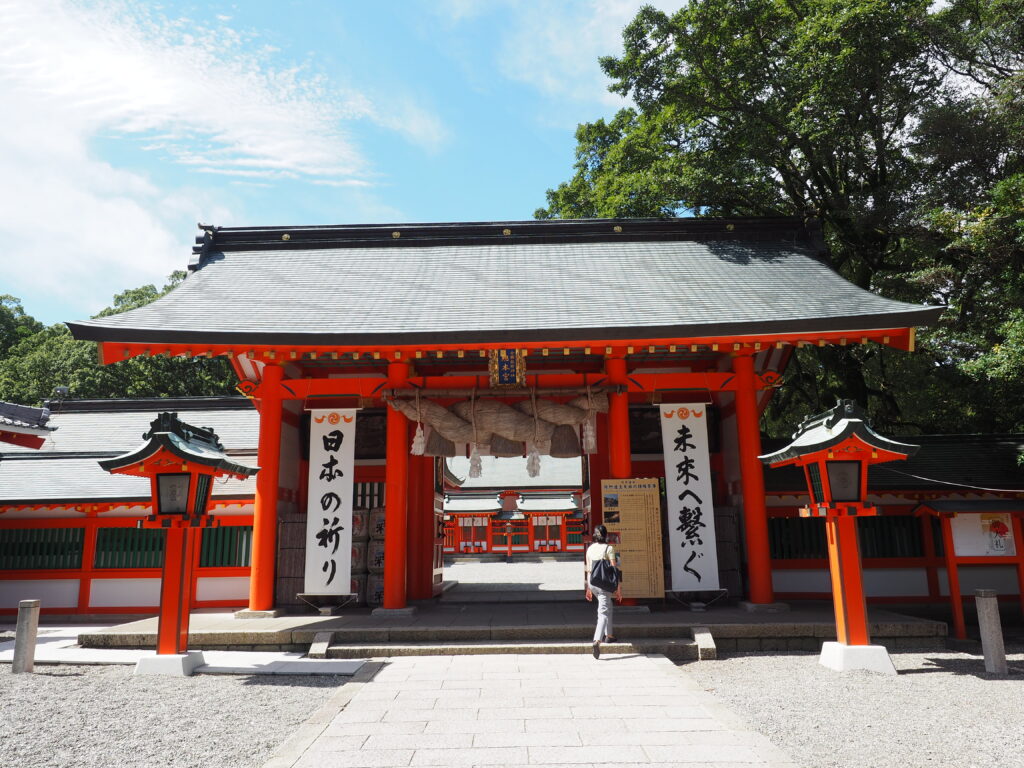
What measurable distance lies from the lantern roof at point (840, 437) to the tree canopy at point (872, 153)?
4.12 metres

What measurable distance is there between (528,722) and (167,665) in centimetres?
450

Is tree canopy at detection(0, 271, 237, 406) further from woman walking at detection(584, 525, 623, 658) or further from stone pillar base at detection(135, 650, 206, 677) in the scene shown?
woman walking at detection(584, 525, 623, 658)

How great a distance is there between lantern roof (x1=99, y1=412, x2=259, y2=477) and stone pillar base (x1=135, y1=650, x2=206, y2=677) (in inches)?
82.8

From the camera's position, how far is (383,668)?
23.5 ft

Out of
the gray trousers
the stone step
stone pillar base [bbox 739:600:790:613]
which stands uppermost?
the gray trousers

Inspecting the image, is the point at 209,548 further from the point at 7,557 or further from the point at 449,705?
the point at 449,705

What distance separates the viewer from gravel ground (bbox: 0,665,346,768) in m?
4.62

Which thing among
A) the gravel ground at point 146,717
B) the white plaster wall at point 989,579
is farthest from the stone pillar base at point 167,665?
the white plaster wall at point 989,579

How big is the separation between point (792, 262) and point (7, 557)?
616 inches

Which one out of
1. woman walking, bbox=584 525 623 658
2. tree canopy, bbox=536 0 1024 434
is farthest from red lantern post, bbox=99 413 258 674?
tree canopy, bbox=536 0 1024 434

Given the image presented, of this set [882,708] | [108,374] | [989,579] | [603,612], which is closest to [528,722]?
[603,612]

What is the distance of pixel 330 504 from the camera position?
389 inches

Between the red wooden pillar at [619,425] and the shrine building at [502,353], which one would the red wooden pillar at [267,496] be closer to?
the shrine building at [502,353]

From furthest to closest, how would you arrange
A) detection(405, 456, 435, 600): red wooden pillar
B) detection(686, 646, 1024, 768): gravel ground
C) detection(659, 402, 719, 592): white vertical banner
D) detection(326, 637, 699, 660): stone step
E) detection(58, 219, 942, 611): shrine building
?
detection(405, 456, 435, 600): red wooden pillar
detection(659, 402, 719, 592): white vertical banner
detection(58, 219, 942, 611): shrine building
detection(326, 637, 699, 660): stone step
detection(686, 646, 1024, 768): gravel ground
